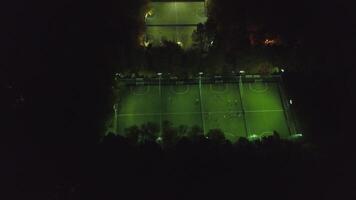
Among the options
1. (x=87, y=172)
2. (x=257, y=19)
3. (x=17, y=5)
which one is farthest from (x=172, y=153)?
(x=17, y=5)

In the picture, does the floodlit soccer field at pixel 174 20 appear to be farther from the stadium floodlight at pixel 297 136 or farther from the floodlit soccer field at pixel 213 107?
the stadium floodlight at pixel 297 136

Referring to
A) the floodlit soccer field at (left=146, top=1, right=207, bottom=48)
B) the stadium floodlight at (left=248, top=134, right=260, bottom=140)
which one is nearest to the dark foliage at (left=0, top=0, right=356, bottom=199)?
the floodlit soccer field at (left=146, top=1, right=207, bottom=48)

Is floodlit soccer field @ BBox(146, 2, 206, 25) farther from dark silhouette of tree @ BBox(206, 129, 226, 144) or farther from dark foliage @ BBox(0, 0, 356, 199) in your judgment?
dark silhouette of tree @ BBox(206, 129, 226, 144)

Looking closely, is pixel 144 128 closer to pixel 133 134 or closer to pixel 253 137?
pixel 133 134

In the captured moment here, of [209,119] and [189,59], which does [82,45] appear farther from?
[209,119]

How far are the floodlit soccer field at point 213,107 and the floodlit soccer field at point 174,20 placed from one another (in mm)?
1846

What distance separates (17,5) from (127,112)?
4.29 m

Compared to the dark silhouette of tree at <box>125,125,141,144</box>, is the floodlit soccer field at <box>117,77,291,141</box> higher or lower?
higher

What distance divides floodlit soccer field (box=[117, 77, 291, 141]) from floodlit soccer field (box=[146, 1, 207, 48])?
1846 mm

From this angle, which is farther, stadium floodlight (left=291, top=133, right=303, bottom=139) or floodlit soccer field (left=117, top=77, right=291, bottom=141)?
floodlit soccer field (left=117, top=77, right=291, bottom=141)

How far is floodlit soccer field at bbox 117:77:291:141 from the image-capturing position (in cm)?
1155

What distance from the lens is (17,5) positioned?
12594 millimetres

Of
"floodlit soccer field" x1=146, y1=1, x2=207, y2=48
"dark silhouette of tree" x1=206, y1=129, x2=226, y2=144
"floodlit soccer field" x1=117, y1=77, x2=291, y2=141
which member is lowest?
"dark silhouette of tree" x1=206, y1=129, x2=226, y2=144

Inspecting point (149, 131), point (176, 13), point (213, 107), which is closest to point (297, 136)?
point (213, 107)
